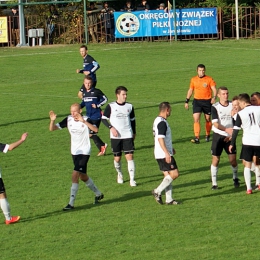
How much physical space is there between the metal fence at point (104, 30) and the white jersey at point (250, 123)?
3127cm

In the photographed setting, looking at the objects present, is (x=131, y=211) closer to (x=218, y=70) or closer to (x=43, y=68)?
(x=218, y=70)

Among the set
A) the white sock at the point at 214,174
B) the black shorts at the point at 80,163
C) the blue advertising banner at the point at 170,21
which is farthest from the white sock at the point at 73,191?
the blue advertising banner at the point at 170,21

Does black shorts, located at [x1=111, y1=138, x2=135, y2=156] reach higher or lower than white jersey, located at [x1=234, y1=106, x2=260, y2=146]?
lower

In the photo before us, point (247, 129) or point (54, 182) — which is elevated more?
point (247, 129)

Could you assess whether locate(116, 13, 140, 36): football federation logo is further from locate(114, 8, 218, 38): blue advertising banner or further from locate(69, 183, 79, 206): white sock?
locate(69, 183, 79, 206): white sock

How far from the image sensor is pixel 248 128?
1491 centimetres

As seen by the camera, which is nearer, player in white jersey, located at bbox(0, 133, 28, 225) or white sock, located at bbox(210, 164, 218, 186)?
player in white jersey, located at bbox(0, 133, 28, 225)

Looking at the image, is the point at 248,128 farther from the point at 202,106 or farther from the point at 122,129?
the point at 202,106

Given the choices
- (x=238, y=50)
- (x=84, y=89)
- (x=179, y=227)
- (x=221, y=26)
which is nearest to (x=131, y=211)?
(x=179, y=227)

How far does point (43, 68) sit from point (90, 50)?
439 centimetres

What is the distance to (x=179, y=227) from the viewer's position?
13.3 m

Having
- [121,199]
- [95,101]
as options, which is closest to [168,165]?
[121,199]

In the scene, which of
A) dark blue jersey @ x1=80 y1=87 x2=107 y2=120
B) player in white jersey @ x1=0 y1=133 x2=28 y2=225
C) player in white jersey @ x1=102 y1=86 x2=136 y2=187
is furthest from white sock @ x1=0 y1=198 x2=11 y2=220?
dark blue jersey @ x1=80 y1=87 x2=107 y2=120

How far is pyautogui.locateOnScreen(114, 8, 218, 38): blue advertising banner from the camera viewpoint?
149 feet
